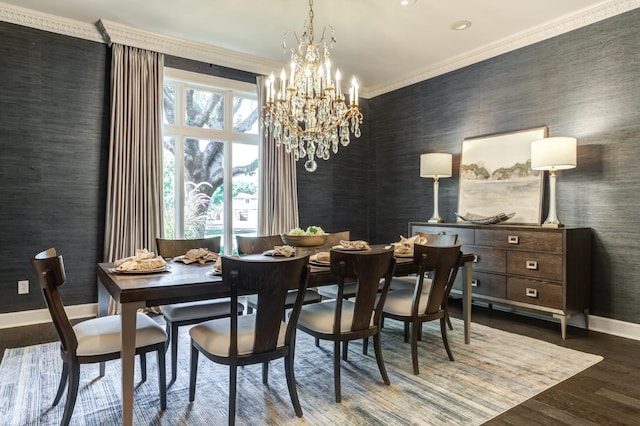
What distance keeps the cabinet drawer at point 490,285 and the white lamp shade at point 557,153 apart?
3.71ft

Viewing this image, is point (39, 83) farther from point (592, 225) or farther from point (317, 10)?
point (592, 225)

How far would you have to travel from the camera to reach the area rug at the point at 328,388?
6.96 feet

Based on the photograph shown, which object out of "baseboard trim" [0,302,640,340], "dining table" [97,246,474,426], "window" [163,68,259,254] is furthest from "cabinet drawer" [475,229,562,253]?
"window" [163,68,259,254]

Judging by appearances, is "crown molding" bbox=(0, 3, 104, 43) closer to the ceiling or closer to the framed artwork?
the ceiling

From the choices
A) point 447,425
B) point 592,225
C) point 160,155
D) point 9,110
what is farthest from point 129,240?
point 592,225

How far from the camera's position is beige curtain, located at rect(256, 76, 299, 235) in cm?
498

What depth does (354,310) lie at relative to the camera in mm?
2367

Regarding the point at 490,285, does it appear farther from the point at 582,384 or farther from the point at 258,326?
the point at 258,326

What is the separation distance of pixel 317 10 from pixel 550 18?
2262mm

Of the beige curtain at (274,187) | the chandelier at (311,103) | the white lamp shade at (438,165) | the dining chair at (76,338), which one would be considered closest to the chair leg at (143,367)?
the dining chair at (76,338)

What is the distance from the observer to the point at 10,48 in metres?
3.69

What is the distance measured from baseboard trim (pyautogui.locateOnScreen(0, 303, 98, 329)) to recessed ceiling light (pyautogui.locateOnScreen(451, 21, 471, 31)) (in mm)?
4632

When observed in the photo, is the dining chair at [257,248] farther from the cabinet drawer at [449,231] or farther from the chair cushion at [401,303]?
the cabinet drawer at [449,231]

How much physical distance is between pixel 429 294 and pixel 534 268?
1.42 m
